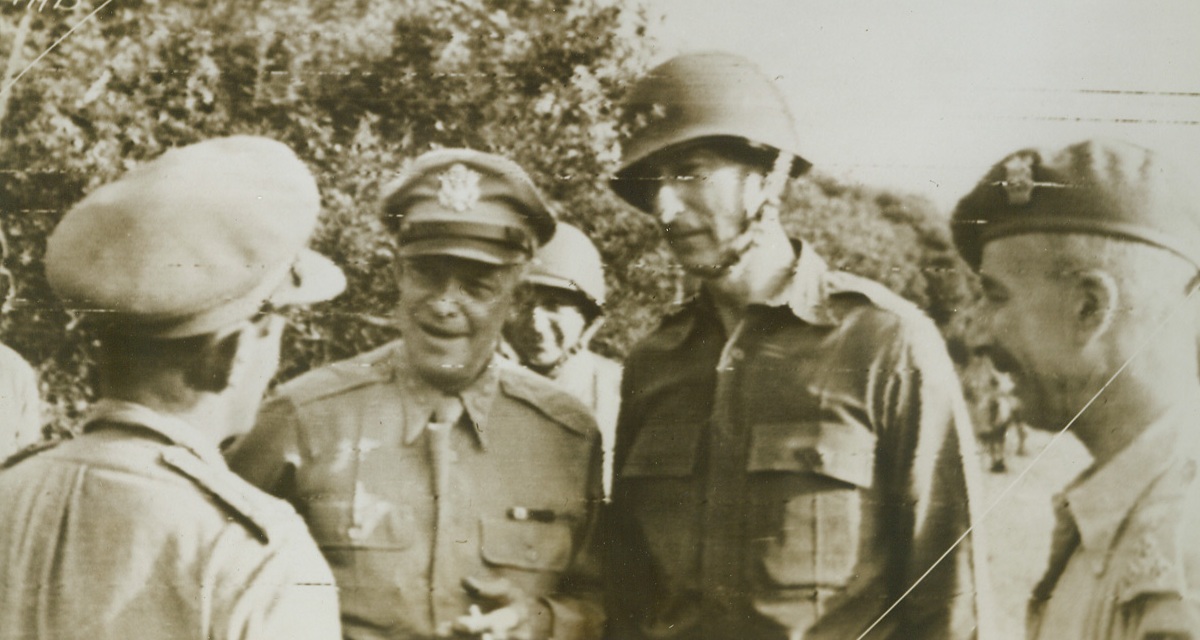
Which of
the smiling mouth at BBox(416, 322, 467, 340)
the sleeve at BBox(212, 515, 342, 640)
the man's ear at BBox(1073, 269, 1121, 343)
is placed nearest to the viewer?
the sleeve at BBox(212, 515, 342, 640)

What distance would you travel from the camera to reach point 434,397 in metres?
3.22

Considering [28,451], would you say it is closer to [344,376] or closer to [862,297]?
[344,376]

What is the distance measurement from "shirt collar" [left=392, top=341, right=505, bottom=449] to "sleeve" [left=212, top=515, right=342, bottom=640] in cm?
41

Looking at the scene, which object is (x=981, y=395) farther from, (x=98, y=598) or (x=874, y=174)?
(x=98, y=598)

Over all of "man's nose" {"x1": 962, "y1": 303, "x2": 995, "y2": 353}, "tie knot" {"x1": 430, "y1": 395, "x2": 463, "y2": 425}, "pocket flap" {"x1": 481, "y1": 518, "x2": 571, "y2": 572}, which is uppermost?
"man's nose" {"x1": 962, "y1": 303, "x2": 995, "y2": 353}

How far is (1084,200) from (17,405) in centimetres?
304

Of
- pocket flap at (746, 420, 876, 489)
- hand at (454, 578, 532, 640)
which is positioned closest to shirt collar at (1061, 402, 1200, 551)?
pocket flap at (746, 420, 876, 489)

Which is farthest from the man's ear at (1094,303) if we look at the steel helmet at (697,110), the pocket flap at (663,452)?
the pocket flap at (663,452)

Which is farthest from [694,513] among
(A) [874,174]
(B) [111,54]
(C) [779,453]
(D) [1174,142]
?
(B) [111,54]

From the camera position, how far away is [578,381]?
321 cm

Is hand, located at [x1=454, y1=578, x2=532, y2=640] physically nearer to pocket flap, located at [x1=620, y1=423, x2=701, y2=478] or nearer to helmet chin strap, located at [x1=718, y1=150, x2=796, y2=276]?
pocket flap, located at [x1=620, y1=423, x2=701, y2=478]

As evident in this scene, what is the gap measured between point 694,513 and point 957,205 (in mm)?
1123

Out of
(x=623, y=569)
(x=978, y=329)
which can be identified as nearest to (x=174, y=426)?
(x=623, y=569)

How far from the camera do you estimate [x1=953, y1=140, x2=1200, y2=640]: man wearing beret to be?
3.28m
